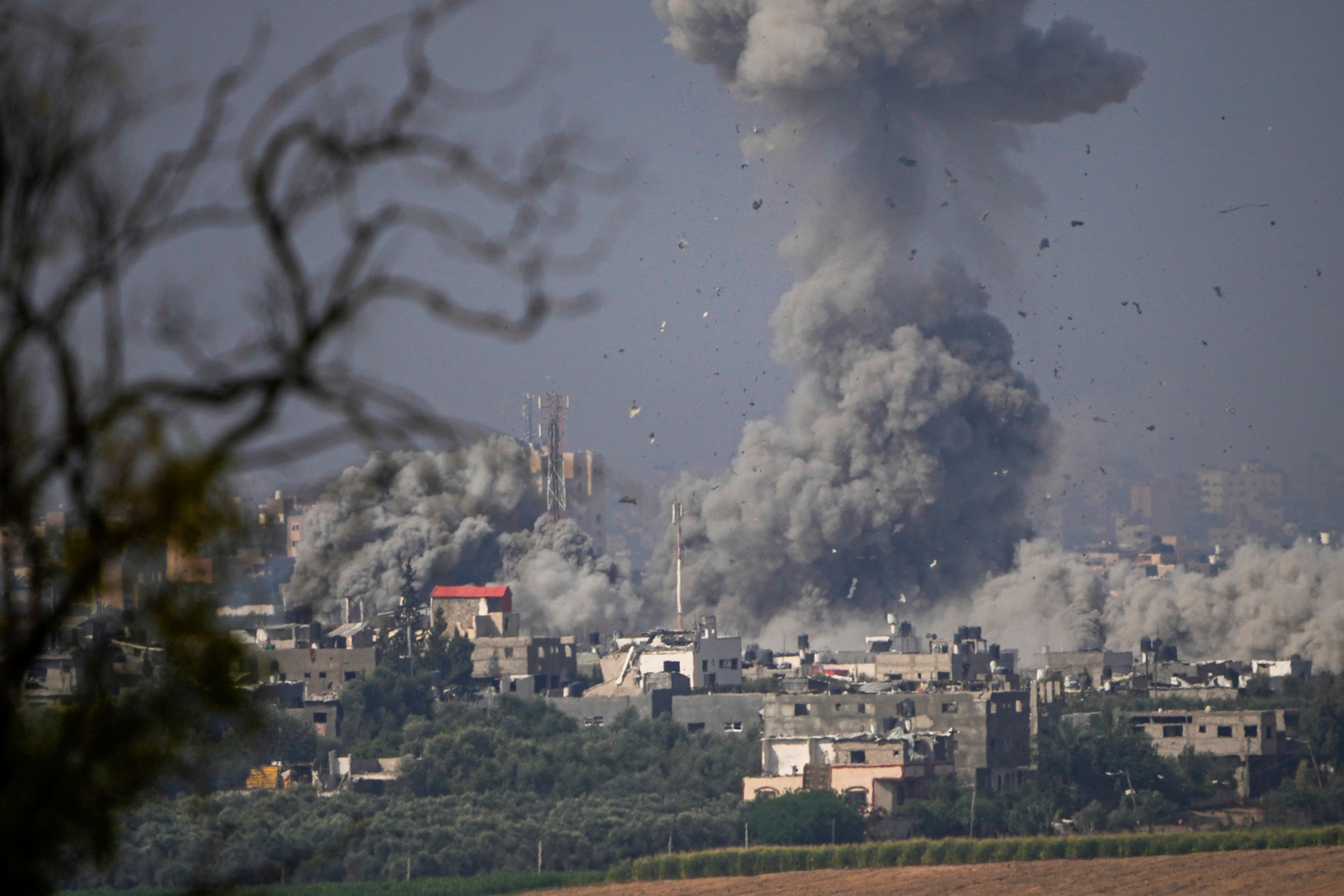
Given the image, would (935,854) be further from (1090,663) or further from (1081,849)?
(1090,663)

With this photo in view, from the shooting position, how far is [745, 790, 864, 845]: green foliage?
42.1 metres

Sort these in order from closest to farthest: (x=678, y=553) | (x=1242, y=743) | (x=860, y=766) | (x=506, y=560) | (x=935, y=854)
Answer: (x=935, y=854), (x=860, y=766), (x=1242, y=743), (x=678, y=553), (x=506, y=560)

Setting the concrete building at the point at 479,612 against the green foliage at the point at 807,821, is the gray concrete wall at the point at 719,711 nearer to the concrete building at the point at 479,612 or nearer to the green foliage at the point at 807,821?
the green foliage at the point at 807,821

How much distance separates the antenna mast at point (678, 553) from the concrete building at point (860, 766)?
25.0 metres

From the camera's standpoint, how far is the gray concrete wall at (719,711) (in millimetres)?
53281

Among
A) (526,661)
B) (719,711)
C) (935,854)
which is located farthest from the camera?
(526,661)

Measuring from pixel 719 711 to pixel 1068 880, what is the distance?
634 inches

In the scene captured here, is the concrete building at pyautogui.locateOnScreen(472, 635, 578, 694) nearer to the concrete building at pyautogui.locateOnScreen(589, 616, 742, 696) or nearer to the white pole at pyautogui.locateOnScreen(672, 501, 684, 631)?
the concrete building at pyautogui.locateOnScreen(589, 616, 742, 696)

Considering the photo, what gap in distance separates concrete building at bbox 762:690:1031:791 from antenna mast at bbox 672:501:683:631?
22563 mm

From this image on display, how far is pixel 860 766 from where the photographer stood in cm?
4475

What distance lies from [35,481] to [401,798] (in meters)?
42.5

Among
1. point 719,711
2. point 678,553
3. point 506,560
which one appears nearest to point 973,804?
point 719,711

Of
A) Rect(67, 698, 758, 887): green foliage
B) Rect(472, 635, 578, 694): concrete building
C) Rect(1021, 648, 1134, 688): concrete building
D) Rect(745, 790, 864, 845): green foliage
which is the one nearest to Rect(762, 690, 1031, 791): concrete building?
Rect(67, 698, 758, 887): green foliage

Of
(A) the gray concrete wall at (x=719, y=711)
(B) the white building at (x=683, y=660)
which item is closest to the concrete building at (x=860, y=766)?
(A) the gray concrete wall at (x=719, y=711)
